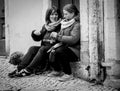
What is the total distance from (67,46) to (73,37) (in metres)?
0.31

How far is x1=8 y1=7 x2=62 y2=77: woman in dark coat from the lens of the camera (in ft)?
22.4

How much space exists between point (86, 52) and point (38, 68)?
1359 millimetres

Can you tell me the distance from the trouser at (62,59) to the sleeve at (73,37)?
0.51 ft

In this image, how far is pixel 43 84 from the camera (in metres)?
Answer: 6.13

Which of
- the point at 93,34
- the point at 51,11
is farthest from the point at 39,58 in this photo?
the point at 93,34

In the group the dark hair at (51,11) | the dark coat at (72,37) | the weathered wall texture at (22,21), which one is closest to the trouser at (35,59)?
the dark coat at (72,37)

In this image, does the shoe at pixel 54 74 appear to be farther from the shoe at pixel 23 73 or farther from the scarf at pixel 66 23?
the scarf at pixel 66 23

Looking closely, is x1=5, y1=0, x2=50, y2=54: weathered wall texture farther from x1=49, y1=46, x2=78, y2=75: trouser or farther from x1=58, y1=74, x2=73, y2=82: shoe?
x1=58, y1=74, x2=73, y2=82: shoe

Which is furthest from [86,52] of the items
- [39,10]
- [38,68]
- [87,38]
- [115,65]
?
[39,10]

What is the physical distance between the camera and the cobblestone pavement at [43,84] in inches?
227

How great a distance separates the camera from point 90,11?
607 cm

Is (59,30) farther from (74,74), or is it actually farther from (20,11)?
(20,11)

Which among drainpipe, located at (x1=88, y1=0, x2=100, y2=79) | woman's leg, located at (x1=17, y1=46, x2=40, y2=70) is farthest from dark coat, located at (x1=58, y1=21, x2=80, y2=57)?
woman's leg, located at (x1=17, y1=46, x2=40, y2=70)

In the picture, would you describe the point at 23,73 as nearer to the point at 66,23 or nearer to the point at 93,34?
the point at 66,23
